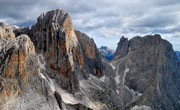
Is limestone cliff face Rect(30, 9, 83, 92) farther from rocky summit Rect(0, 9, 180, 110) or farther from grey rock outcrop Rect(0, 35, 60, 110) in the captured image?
grey rock outcrop Rect(0, 35, 60, 110)

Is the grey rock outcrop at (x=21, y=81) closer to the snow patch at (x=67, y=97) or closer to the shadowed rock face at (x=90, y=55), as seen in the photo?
the snow patch at (x=67, y=97)

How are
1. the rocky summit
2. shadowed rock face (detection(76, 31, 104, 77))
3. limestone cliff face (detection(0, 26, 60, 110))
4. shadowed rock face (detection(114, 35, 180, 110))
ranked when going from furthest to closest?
1. shadowed rock face (detection(76, 31, 104, 77))
2. shadowed rock face (detection(114, 35, 180, 110))
3. the rocky summit
4. limestone cliff face (detection(0, 26, 60, 110))

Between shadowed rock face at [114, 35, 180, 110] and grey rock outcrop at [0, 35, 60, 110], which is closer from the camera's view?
grey rock outcrop at [0, 35, 60, 110]

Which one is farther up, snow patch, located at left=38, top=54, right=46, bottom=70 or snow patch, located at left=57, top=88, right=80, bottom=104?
snow patch, located at left=38, top=54, right=46, bottom=70

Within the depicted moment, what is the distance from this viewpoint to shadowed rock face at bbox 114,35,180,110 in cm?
5654

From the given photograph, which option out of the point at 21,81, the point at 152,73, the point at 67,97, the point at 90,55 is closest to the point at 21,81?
the point at 21,81

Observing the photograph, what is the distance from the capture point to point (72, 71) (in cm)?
4062

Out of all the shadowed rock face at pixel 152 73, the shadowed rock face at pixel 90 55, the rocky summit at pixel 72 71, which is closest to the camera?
the rocky summit at pixel 72 71

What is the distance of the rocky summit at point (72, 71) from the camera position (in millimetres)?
24578

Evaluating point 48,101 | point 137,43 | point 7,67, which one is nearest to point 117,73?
point 137,43

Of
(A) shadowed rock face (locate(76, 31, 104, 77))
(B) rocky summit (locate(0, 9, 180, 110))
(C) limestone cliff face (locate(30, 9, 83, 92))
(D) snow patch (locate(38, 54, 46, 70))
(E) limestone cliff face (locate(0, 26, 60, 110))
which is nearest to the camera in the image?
(E) limestone cliff face (locate(0, 26, 60, 110))

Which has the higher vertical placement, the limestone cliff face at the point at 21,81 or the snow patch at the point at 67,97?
the limestone cliff face at the point at 21,81

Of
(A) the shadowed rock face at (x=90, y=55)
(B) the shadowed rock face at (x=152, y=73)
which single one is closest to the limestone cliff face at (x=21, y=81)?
(A) the shadowed rock face at (x=90, y=55)

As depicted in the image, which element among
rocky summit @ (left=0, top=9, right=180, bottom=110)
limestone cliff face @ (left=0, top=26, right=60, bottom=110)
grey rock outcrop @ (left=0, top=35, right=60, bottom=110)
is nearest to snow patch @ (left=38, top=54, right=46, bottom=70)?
rocky summit @ (left=0, top=9, right=180, bottom=110)
